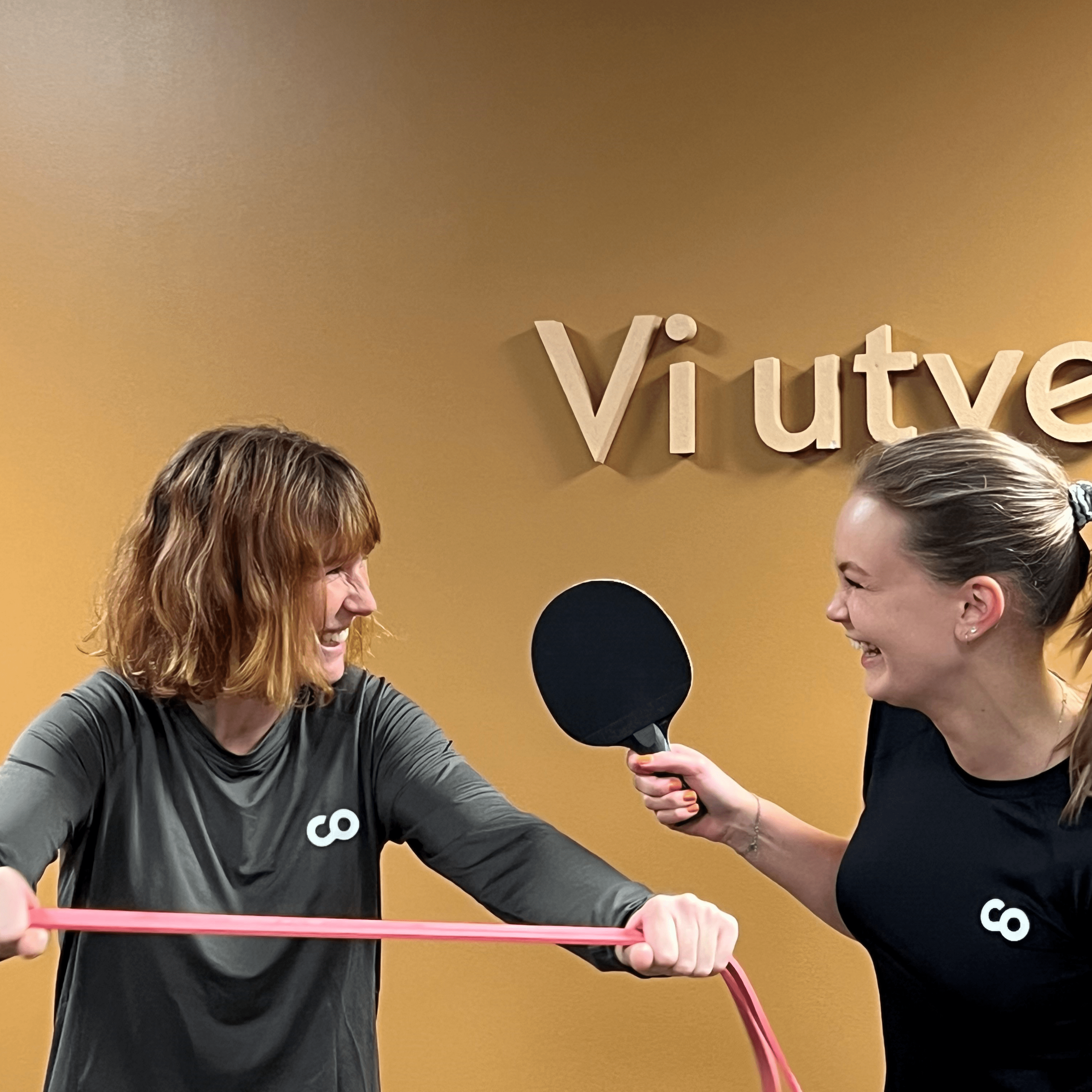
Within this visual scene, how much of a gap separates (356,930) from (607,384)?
4.29 feet

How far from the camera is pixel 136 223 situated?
228 cm

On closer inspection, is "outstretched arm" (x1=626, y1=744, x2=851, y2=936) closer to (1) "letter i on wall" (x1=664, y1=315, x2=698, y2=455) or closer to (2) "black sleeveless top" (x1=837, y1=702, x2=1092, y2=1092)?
(2) "black sleeveless top" (x1=837, y1=702, x2=1092, y2=1092)

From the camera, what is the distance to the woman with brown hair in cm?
128

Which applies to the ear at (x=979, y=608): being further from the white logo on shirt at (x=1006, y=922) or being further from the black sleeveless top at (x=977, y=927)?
the white logo on shirt at (x=1006, y=922)

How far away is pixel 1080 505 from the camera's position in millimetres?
1434

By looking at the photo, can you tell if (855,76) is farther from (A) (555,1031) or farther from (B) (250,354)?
(A) (555,1031)

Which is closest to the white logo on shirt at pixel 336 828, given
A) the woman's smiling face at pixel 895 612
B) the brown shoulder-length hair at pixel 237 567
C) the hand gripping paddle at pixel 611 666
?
the brown shoulder-length hair at pixel 237 567

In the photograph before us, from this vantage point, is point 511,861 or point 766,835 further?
point 766,835

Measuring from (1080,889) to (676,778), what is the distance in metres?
0.44

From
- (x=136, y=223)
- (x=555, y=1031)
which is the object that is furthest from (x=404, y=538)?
(x=555, y=1031)

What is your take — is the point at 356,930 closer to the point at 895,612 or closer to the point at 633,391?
the point at 895,612

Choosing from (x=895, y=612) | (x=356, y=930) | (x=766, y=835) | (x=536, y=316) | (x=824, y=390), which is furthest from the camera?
(x=536, y=316)

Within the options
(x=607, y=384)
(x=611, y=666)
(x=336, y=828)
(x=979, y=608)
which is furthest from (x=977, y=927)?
(x=607, y=384)

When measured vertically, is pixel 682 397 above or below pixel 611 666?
above
